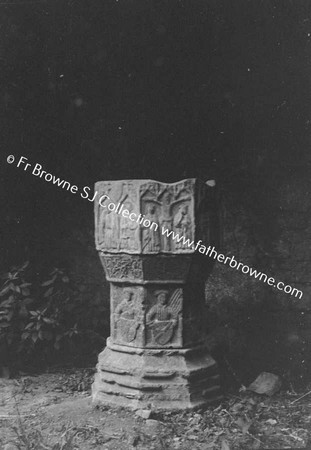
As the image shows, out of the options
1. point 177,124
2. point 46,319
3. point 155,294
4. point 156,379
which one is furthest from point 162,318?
point 177,124

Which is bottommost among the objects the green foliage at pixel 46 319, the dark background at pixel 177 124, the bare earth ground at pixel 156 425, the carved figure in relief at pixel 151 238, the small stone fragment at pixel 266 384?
the bare earth ground at pixel 156 425

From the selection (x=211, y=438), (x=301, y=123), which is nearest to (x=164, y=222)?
(x=211, y=438)

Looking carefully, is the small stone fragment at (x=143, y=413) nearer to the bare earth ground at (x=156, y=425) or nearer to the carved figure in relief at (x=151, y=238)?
the bare earth ground at (x=156, y=425)

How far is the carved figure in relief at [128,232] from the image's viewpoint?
13.7ft

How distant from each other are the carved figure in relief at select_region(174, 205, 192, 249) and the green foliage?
1701mm

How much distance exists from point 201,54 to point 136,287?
2573 millimetres

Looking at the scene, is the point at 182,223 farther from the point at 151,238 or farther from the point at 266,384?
the point at 266,384

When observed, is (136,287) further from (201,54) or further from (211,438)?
(201,54)

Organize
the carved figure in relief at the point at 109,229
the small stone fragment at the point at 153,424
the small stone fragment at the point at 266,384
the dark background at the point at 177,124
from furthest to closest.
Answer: the dark background at the point at 177,124 < the small stone fragment at the point at 266,384 < the carved figure in relief at the point at 109,229 < the small stone fragment at the point at 153,424

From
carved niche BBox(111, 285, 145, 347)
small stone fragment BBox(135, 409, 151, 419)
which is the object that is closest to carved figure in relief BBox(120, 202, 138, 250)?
carved niche BBox(111, 285, 145, 347)

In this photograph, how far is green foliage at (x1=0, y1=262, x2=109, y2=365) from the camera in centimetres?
532

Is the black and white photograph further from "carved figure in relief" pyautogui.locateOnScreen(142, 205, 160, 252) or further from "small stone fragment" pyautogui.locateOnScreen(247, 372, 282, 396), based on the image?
"carved figure in relief" pyautogui.locateOnScreen(142, 205, 160, 252)

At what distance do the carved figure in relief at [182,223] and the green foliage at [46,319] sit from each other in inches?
67.0

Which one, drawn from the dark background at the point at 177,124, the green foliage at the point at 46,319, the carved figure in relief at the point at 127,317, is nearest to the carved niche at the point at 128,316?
the carved figure in relief at the point at 127,317
